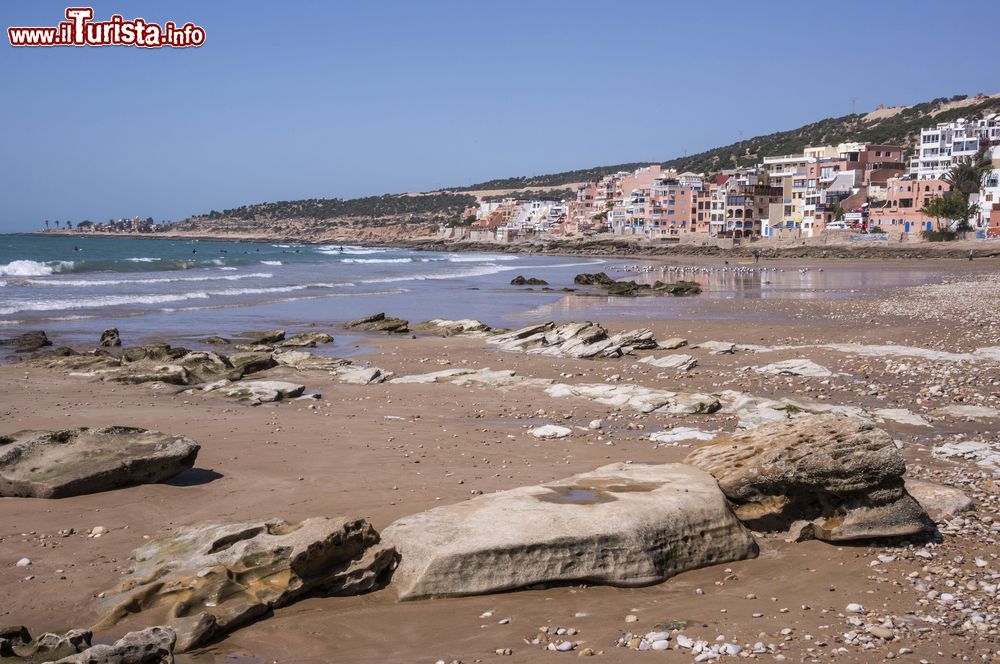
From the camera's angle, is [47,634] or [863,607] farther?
[863,607]

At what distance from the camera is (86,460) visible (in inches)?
364

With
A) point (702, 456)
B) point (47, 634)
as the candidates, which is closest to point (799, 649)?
point (702, 456)

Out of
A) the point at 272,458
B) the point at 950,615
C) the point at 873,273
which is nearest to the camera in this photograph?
the point at 950,615

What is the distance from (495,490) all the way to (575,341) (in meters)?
12.0

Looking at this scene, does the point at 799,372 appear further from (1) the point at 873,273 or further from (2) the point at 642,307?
(1) the point at 873,273

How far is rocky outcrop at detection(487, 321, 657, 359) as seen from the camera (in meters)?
20.0

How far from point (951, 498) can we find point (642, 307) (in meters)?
27.6

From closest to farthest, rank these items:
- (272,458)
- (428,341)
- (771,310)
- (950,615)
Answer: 1. (950,615)
2. (272,458)
3. (428,341)
4. (771,310)

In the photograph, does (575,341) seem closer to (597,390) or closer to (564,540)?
(597,390)

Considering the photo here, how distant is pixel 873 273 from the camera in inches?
2234

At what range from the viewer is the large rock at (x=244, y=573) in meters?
6.21

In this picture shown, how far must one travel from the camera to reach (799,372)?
15977mm

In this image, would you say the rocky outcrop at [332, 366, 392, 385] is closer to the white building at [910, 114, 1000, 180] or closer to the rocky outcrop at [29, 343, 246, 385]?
the rocky outcrop at [29, 343, 246, 385]

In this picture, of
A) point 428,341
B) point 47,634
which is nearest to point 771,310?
point 428,341
